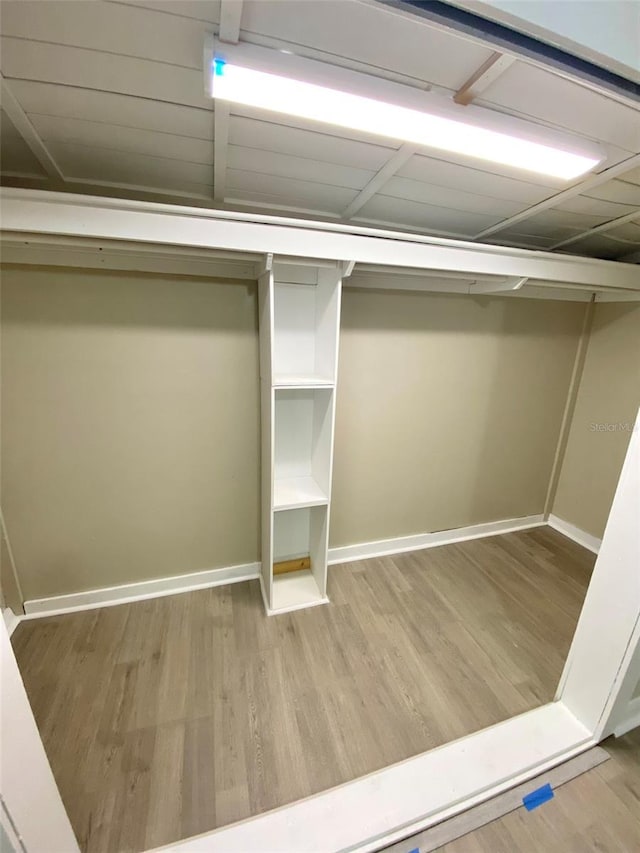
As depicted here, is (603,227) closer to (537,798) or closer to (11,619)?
(537,798)

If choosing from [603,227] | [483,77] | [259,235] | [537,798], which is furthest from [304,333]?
[537,798]

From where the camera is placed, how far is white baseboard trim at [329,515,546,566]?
8.29 ft

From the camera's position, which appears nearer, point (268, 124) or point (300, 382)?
point (268, 124)

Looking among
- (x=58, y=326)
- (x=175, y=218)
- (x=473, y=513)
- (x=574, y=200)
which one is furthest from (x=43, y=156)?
(x=473, y=513)

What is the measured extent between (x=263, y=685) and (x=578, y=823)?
4.18 ft

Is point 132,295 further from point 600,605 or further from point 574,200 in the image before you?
point 600,605

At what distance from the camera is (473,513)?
282 centimetres

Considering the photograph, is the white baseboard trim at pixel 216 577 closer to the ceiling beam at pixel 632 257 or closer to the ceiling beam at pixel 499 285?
Answer: the ceiling beam at pixel 499 285

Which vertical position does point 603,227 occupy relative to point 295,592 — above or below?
above

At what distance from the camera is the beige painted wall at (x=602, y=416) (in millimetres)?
2463

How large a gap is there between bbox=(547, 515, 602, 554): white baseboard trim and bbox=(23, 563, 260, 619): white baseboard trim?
8.65 ft

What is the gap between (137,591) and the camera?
82.7 inches

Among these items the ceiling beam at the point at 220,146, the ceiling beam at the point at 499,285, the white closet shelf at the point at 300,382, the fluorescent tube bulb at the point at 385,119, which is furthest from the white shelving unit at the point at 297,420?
the ceiling beam at the point at 499,285

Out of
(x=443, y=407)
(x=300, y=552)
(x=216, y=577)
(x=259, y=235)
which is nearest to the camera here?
(x=259, y=235)
